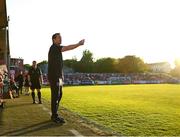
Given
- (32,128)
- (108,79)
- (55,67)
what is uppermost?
(108,79)

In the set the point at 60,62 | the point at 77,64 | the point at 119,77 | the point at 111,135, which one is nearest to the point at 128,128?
the point at 111,135

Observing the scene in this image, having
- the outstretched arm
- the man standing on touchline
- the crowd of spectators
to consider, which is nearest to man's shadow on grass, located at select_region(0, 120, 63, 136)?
the man standing on touchline

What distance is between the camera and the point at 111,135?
9.02 metres

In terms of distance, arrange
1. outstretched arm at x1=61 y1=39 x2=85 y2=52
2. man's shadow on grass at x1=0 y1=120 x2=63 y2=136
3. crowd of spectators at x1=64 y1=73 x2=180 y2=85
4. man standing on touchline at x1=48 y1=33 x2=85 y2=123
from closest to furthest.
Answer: man's shadow on grass at x1=0 y1=120 x2=63 y2=136 → outstretched arm at x1=61 y1=39 x2=85 y2=52 → man standing on touchline at x1=48 y1=33 x2=85 y2=123 → crowd of spectators at x1=64 y1=73 x2=180 y2=85

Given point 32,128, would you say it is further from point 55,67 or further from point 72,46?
point 72,46

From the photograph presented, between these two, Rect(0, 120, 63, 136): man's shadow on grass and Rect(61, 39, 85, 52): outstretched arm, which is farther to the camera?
Rect(61, 39, 85, 52): outstretched arm

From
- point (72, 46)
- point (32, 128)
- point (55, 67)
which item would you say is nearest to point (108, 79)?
point (55, 67)

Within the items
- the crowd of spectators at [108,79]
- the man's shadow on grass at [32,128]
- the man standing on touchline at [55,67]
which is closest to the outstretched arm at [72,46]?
the man standing on touchline at [55,67]

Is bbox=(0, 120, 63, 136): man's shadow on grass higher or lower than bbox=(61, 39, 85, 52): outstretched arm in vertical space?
lower

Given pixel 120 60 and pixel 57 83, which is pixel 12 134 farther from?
pixel 120 60

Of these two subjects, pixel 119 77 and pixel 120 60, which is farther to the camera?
pixel 120 60

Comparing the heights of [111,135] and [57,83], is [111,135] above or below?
below

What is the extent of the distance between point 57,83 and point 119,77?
315 ft

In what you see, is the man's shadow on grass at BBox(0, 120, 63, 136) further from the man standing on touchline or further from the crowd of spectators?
the crowd of spectators
